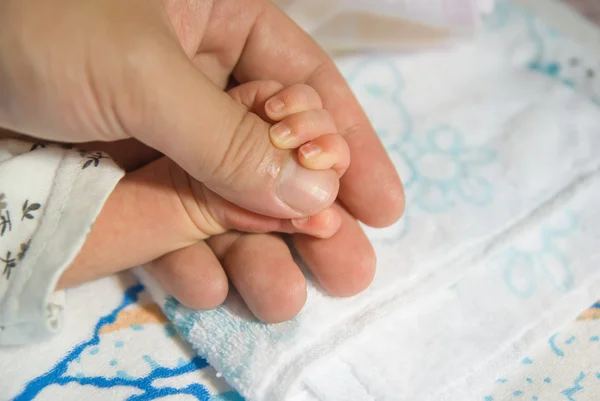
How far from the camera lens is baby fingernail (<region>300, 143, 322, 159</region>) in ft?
1.73

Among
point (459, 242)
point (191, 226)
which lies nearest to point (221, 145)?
point (191, 226)

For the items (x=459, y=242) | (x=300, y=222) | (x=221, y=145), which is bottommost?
(x=459, y=242)

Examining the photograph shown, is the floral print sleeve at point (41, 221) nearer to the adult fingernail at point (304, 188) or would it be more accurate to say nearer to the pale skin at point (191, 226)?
the pale skin at point (191, 226)

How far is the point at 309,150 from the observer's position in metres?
0.53

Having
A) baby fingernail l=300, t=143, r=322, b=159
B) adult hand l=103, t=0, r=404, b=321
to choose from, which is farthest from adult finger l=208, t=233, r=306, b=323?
baby fingernail l=300, t=143, r=322, b=159

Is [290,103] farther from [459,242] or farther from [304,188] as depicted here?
[459,242]

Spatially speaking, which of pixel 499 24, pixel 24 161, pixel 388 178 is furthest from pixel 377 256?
pixel 499 24

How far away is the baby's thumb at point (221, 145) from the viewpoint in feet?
1.52

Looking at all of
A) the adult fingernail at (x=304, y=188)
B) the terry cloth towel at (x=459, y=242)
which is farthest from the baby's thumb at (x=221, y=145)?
the terry cloth towel at (x=459, y=242)

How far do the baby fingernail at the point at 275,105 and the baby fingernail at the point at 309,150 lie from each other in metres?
0.05

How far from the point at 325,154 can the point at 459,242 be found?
225 mm

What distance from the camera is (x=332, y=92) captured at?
0.68 metres

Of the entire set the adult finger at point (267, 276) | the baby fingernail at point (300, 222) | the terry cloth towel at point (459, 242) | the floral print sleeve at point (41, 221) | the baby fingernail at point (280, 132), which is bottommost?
the terry cloth towel at point (459, 242)

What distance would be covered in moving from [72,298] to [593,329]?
515mm
